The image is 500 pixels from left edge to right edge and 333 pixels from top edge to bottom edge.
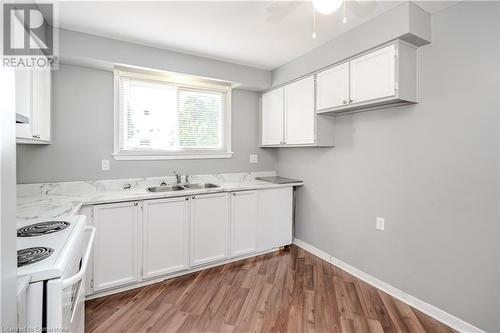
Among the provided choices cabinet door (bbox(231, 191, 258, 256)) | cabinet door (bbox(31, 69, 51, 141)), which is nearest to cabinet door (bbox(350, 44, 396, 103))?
cabinet door (bbox(231, 191, 258, 256))

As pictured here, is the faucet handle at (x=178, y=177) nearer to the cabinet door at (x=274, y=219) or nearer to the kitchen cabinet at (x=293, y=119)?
the cabinet door at (x=274, y=219)

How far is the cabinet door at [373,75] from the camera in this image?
2.11 meters

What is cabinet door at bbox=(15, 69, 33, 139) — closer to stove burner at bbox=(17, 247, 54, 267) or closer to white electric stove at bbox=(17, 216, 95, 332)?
white electric stove at bbox=(17, 216, 95, 332)

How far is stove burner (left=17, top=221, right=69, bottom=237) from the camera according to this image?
49.4 inches

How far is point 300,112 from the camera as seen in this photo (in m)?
3.12

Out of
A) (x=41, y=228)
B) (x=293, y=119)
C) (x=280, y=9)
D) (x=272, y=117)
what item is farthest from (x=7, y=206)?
(x=272, y=117)

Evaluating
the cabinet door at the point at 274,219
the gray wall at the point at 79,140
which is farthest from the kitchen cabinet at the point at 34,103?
the cabinet door at the point at 274,219

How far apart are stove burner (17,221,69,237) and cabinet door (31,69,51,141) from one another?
0.93 metres

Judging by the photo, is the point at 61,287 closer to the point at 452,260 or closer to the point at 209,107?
the point at 452,260

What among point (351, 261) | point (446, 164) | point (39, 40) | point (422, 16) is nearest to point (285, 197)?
point (351, 261)

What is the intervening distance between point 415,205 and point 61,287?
8.25 feet

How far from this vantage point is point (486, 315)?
70.1 inches

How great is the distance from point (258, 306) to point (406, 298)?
Answer: 134cm

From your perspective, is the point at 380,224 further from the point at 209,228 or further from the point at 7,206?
the point at 7,206
